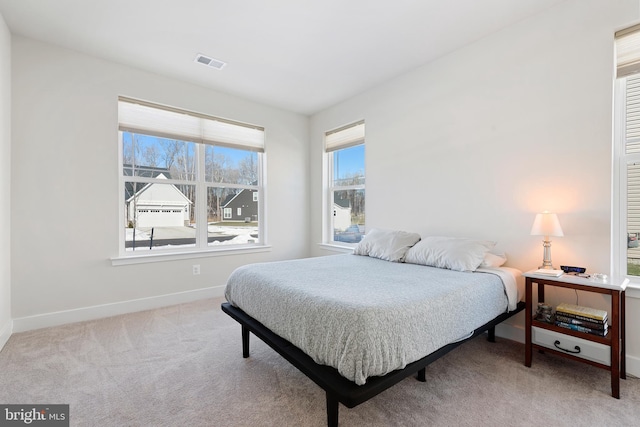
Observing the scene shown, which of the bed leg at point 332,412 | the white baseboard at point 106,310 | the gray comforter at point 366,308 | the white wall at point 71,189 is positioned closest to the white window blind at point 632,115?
the gray comforter at point 366,308

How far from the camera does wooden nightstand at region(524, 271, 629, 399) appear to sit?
171 centimetres

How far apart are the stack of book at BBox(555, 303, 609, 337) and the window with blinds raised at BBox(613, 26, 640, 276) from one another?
55 centimetres

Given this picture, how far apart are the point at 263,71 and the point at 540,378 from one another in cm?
373

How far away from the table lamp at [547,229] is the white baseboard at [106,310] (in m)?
3.56

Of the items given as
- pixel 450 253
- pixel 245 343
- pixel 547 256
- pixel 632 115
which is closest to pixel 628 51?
pixel 632 115

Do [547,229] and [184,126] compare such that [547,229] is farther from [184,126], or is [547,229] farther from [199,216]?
[184,126]

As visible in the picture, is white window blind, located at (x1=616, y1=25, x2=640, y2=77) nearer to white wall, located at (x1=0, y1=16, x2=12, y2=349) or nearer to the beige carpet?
the beige carpet

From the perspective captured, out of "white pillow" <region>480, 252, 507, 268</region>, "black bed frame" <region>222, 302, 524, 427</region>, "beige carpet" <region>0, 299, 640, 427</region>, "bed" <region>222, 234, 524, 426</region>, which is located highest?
"white pillow" <region>480, 252, 507, 268</region>

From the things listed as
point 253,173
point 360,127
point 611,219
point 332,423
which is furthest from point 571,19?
point 253,173

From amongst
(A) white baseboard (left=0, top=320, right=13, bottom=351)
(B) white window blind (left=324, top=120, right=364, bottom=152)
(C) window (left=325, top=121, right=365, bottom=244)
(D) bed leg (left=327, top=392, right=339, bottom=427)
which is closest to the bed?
(D) bed leg (left=327, top=392, right=339, bottom=427)

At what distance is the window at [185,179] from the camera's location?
330cm

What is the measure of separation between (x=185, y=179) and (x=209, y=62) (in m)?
1.44

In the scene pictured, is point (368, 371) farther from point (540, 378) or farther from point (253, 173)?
point (253, 173)

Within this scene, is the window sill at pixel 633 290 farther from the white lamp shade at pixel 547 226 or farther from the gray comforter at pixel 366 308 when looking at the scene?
the gray comforter at pixel 366 308
